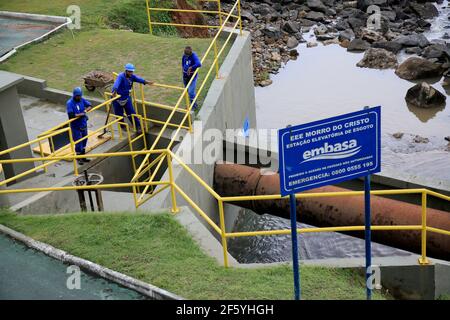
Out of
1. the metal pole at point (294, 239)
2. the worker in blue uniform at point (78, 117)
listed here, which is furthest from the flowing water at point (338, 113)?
the metal pole at point (294, 239)

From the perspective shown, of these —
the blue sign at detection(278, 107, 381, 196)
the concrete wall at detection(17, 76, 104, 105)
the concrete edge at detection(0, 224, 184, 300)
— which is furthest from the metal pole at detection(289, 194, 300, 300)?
the concrete wall at detection(17, 76, 104, 105)

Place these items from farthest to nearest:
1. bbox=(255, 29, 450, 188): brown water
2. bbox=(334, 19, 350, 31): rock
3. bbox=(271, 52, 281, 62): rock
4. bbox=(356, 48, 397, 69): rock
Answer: bbox=(334, 19, 350, 31): rock
bbox=(271, 52, 281, 62): rock
bbox=(356, 48, 397, 69): rock
bbox=(255, 29, 450, 188): brown water

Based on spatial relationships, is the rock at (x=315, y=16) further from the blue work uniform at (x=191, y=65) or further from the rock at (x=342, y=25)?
the blue work uniform at (x=191, y=65)

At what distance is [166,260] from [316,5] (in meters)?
28.7

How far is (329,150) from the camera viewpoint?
6.05 meters

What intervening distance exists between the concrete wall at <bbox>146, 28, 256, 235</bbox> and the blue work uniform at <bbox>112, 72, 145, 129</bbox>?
1.51 metres

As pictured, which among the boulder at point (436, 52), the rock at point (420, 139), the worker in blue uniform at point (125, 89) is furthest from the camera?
the boulder at point (436, 52)

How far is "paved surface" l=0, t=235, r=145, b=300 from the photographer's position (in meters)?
7.41

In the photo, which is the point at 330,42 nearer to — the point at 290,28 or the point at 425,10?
the point at 290,28

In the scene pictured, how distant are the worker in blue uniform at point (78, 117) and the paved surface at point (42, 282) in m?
4.10

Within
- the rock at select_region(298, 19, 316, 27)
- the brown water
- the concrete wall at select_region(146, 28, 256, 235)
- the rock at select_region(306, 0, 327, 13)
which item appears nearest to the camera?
the concrete wall at select_region(146, 28, 256, 235)

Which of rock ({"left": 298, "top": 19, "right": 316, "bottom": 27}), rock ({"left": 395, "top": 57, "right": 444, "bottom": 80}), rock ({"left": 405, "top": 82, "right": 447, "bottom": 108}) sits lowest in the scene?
rock ({"left": 405, "top": 82, "right": 447, "bottom": 108})

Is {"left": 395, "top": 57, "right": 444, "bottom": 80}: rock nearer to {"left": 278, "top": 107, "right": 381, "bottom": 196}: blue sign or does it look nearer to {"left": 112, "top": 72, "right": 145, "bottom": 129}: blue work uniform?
{"left": 112, "top": 72, "right": 145, "bottom": 129}: blue work uniform

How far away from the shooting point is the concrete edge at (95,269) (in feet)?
23.9
